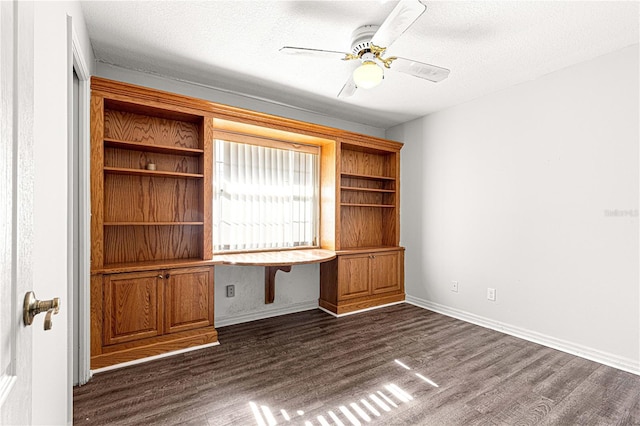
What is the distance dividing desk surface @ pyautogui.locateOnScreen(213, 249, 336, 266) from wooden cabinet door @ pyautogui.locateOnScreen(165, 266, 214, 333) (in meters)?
0.24

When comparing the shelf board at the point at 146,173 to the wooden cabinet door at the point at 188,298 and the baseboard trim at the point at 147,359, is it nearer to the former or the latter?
the wooden cabinet door at the point at 188,298

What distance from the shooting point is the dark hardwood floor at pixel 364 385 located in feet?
5.85

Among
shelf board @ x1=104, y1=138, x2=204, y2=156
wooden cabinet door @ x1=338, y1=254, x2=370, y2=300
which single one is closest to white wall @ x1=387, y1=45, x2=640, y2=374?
wooden cabinet door @ x1=338, y1=254, x2=370, y2=300

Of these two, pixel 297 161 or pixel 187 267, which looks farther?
pixel 297 161

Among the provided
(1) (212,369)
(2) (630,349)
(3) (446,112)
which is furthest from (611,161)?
(1) (212,369)

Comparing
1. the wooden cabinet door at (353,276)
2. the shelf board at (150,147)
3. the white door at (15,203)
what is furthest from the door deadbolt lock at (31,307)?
the wooden cabinet door at (353,276)

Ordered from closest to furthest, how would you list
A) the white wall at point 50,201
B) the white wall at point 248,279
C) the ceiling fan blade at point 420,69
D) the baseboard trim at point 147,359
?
the white wall at point 50,201 → the ceiling fan blade at point 420,69 → the baseboard trim at point 147,359 → the white wall at point 248,279

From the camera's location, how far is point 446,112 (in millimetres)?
3707

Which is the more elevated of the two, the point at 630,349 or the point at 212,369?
the point at 630,349

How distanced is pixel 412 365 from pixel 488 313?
4.58 feet

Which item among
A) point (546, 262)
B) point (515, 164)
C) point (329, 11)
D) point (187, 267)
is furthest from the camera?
point (515, 164)

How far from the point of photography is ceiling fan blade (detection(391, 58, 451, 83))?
82.7 inches

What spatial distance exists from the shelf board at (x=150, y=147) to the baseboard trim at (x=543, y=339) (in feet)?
10.7

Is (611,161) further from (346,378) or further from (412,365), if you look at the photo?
(346,378)
